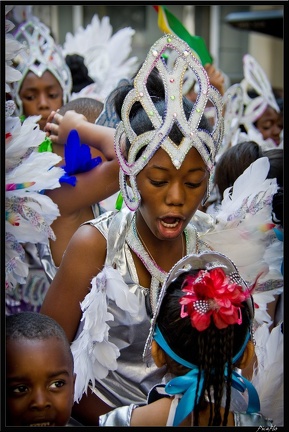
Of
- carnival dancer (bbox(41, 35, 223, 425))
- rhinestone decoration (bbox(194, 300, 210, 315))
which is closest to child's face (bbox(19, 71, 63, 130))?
carnival dancer (bbox(41, 35, 223, 425))

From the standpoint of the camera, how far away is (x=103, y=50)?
4641mm

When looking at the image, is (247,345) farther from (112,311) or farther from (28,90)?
(28,90)

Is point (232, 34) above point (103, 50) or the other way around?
the other way around

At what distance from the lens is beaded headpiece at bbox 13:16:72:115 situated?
3873 millimetres

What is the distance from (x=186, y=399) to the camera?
190 centimetres

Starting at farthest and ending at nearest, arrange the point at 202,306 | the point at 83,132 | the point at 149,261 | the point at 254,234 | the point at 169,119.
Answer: the point at 83,132 < the point at 254,234 < the point at 149,261 < the point at 169,119 < the point at 202,306

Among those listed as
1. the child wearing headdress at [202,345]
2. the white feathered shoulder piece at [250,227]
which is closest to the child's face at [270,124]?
the white feathered shoulder piece at [250,227]

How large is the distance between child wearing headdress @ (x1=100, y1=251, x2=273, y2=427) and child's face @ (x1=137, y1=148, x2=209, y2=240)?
0.16 metres

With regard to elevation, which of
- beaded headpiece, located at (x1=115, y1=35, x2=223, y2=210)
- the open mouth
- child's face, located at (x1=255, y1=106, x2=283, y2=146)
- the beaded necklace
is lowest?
child's face, located at (x1=255, y1=106, x2=283, y2=146)

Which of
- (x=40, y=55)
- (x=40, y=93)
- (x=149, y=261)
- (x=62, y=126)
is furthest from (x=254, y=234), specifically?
(x=40, y=55)

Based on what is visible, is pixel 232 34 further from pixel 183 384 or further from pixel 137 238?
pixel 183 384

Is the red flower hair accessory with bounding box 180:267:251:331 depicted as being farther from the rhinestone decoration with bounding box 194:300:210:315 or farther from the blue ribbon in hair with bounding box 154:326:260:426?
the blue ribbon in hair with bounding box 154:326:260:426

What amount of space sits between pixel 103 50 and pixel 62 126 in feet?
6.70

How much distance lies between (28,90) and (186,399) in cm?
231
